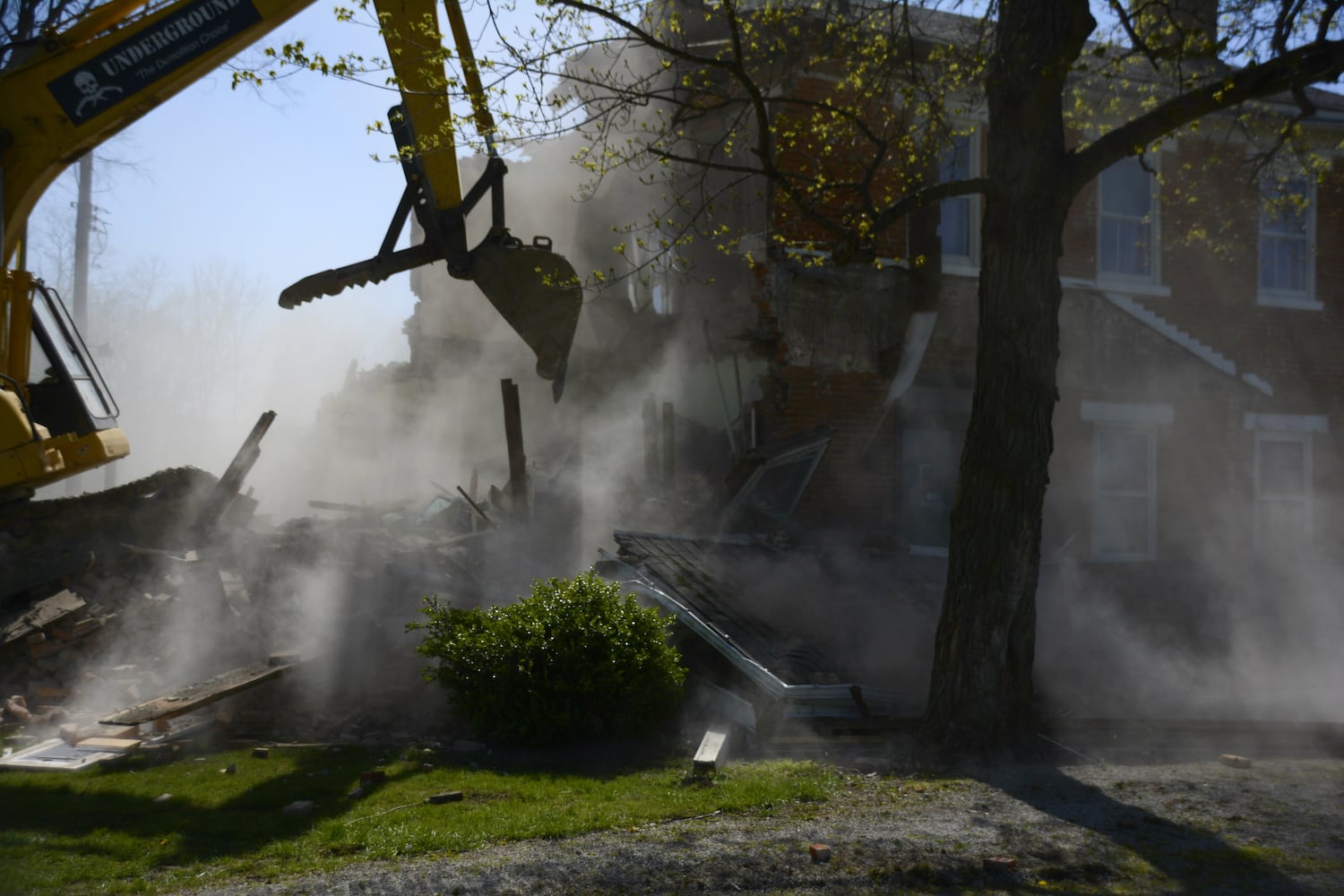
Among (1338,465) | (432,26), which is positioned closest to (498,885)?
(432,26)

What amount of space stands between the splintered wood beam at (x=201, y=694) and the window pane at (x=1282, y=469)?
1334 cm

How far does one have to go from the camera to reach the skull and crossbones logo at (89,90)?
8383 millimetres

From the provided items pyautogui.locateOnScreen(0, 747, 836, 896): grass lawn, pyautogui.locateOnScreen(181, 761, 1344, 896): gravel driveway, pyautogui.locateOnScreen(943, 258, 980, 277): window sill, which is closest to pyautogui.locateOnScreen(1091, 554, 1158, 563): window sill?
pyautogui.locateOnScreen(943, 258, 980, 277): window sill

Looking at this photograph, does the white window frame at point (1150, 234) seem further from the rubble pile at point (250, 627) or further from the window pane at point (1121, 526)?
the rubble pile at point (250, 627)

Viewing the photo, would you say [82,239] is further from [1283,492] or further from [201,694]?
[1283,492]

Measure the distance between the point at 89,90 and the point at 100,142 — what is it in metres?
0.44

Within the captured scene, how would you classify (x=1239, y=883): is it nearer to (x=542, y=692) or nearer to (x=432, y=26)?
(x=542, y=692)

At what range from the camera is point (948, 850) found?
488 centimetres

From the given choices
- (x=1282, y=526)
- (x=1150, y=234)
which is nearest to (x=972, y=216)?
(x=1150, y=234)

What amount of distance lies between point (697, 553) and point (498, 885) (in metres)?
5.54

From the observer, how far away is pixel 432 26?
870cm

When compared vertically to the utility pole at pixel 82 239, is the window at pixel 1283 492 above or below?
below

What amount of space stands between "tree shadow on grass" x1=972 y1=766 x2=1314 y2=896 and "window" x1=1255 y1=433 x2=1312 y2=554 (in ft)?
34.0

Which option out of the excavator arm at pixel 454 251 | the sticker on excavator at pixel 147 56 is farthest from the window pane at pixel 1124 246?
the sticker on excavator at pixel 147 56
